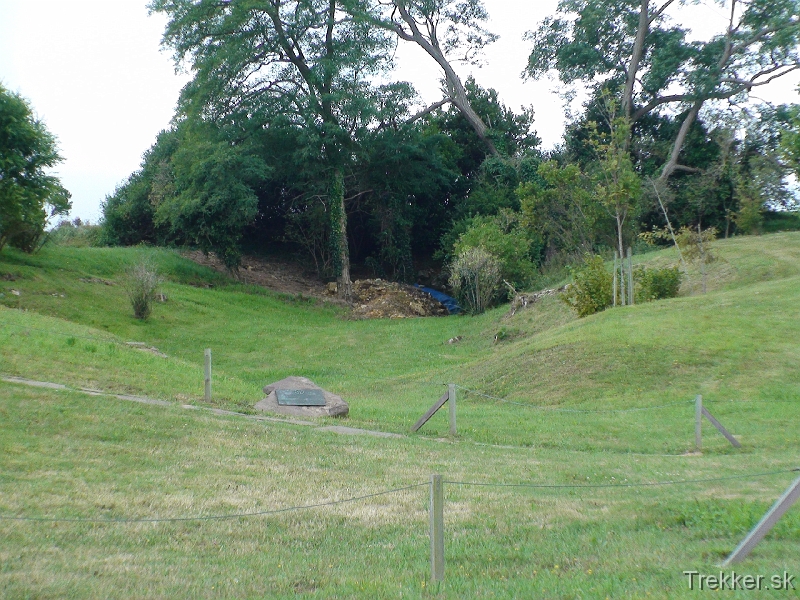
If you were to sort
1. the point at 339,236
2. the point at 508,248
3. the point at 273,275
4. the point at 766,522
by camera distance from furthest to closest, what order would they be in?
the point at 273,275 → the point at 339,236 → the point at 508,248 → the point at 766,522

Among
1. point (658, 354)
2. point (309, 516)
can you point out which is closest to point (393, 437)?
point (309, 516)

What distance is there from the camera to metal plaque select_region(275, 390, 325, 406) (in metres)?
16.0

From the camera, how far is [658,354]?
20609 millimetres

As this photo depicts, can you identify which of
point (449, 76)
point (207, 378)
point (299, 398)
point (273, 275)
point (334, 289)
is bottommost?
point (299, 398)

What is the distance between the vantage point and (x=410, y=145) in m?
48.9

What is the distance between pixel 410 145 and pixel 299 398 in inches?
1368

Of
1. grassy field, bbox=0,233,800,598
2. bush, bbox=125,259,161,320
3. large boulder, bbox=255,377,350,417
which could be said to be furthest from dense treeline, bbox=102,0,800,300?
large boulder, bbox=255,377,350,417

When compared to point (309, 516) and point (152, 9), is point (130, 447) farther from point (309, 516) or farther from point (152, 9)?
point (152, 9)

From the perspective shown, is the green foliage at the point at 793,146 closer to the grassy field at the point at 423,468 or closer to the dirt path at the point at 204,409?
the grassy field at the point at 423,468

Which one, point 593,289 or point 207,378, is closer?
point 207,378

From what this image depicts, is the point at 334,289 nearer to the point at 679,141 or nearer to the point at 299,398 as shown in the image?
the point at 679,141

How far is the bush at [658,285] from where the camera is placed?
28.2 meters

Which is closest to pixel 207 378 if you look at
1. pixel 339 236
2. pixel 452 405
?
pixel 452 405

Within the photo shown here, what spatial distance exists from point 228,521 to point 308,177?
42.3 metres
